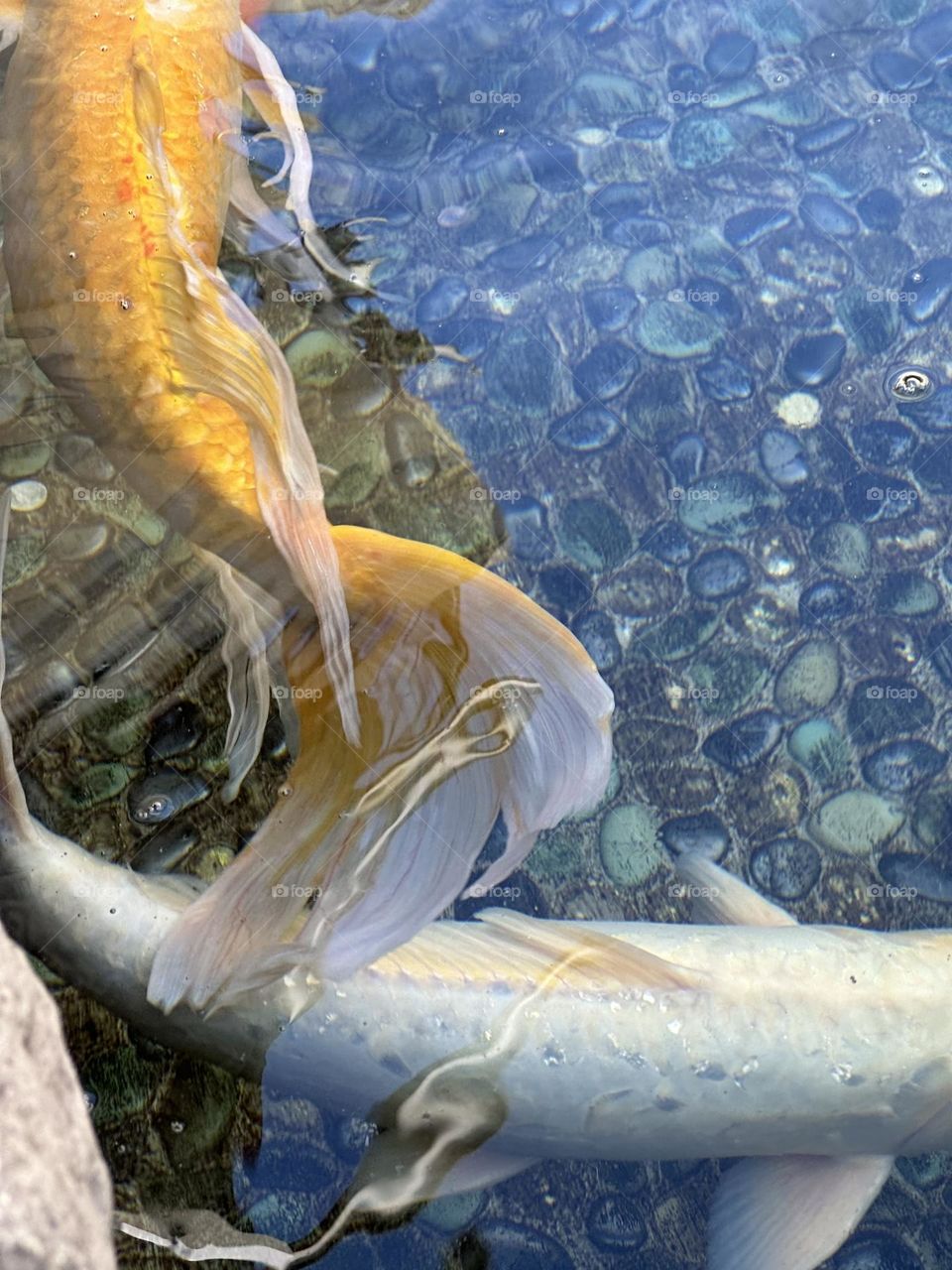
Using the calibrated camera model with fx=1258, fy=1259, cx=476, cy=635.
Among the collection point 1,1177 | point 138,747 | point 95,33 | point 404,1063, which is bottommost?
point 404,1063

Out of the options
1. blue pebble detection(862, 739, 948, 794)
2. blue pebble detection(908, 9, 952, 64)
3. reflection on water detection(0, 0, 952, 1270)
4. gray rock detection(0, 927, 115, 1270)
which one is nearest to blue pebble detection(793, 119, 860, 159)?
reflection on water detection(0, 0, 952, 1270)

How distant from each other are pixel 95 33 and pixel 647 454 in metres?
1.24

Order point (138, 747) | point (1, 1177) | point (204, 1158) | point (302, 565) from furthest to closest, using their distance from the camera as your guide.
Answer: point (138, 747) → point (204, 1158) → point (302, 565) → point (1, 1177)

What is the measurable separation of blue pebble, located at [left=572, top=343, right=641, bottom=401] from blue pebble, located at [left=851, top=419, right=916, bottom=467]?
466 mm

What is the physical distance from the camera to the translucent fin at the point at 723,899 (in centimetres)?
219

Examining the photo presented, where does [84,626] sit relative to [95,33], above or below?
below

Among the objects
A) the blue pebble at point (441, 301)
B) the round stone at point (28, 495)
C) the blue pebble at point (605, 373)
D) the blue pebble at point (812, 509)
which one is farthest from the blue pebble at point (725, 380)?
the round stone at point (28, 495)

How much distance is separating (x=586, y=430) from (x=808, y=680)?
661 mm

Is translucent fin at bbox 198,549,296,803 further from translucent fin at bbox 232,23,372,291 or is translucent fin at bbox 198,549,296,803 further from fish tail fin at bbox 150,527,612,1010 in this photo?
translucent fin at bbox 232,23,372,291

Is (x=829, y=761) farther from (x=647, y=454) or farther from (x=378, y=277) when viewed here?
(x=378, y=277)

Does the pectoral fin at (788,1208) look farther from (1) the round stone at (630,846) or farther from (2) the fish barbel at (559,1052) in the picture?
(1) the round stone at (630,846)

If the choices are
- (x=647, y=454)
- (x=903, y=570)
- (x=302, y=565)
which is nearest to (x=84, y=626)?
(x=302, y=565)

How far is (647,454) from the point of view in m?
2.50

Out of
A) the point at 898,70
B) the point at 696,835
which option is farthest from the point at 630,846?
the point at 898,70
